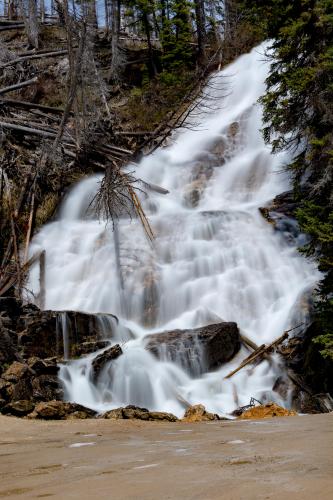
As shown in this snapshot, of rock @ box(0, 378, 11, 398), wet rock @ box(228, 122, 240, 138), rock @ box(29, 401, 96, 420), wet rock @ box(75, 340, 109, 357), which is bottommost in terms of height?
rock @ box(29, 401, 96, 420)

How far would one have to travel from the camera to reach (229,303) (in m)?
10.6

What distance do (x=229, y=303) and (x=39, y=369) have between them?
428cm

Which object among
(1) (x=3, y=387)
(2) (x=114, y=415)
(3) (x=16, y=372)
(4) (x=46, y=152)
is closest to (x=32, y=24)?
(4) (x=46, y=152)

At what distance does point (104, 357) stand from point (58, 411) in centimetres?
198

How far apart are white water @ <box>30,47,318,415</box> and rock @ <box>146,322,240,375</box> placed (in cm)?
15

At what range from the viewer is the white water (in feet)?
26.1

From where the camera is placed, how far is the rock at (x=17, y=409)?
629 cm

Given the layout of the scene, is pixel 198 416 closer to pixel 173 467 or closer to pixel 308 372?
pixel 308 372

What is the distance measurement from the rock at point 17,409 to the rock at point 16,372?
1.77ft

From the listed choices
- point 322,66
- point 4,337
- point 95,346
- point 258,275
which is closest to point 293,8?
point 322,66

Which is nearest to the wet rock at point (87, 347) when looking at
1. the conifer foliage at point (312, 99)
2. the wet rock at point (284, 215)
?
the conifer foliage at point (312, 99)

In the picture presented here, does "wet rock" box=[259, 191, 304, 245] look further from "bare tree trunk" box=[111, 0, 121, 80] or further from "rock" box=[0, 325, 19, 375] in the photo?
"bare tree trunk" box=[111, 0, 121, 80]

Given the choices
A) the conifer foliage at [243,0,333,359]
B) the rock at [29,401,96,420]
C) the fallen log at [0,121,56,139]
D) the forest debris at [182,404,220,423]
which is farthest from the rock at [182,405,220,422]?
the fallen log at [0,121,56,139]

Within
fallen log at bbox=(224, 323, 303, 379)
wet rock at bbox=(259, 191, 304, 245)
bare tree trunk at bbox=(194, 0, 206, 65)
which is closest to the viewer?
fallen log at bbox=(224, 323, 303, 379)
